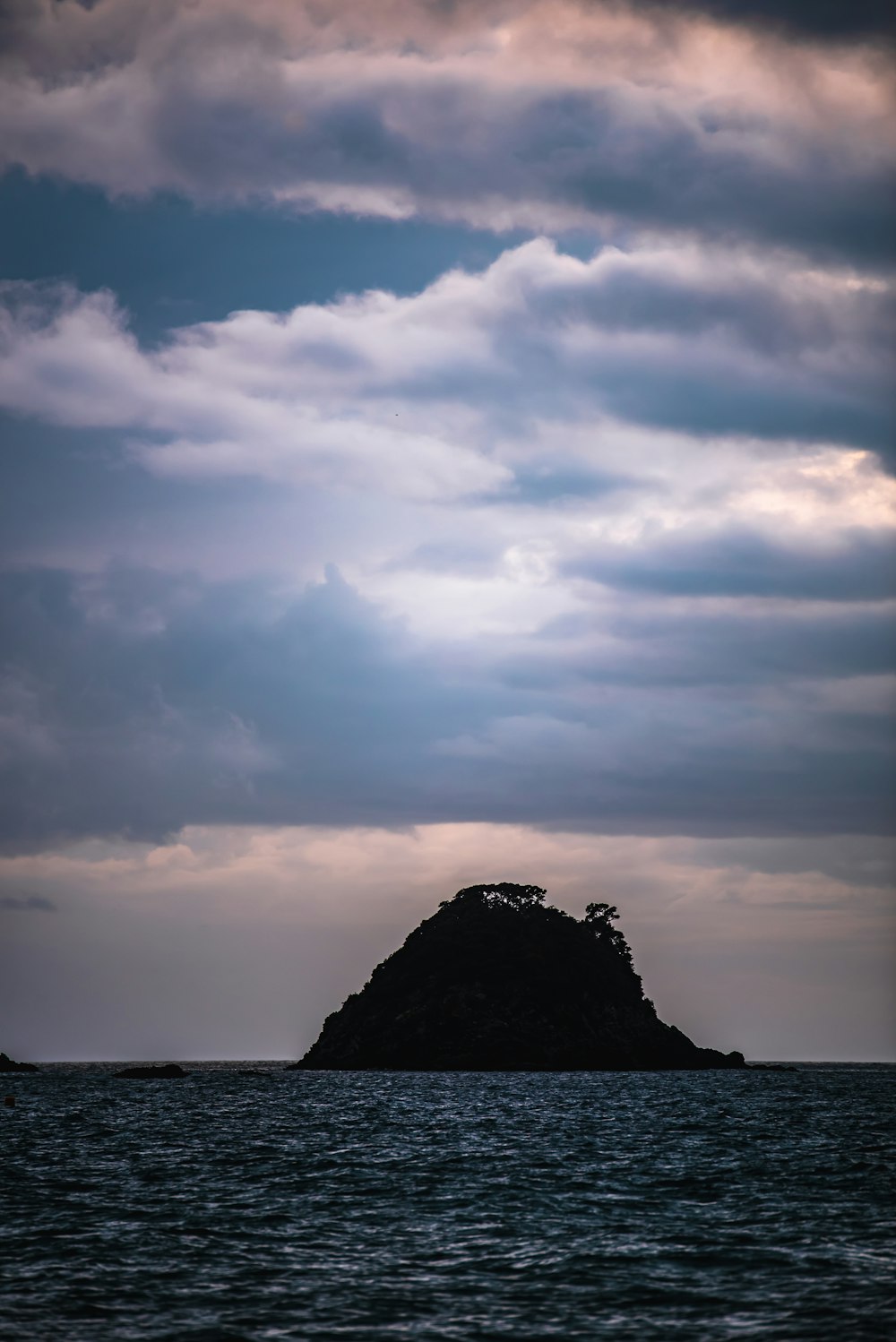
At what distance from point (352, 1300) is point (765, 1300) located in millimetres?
9241

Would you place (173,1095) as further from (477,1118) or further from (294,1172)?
(294,1172)

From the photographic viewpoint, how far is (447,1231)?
36812mm

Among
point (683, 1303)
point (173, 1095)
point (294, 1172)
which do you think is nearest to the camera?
point (683, 1303)

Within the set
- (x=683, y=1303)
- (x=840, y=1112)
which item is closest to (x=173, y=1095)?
(x=840, y=1112)

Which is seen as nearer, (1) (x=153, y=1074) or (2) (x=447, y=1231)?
(2) (x=447, y=1231)

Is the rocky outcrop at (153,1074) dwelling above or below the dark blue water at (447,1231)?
below

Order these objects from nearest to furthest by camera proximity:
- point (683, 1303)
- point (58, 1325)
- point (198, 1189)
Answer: point (58, 1325), point (683, 1303), point (198, 1189)

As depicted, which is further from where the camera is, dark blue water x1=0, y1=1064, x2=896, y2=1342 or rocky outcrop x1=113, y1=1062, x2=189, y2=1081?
rocky outcrop x1=113, y1=1062, x2=189, y2=1081

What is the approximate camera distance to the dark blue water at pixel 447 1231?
26.3 metres

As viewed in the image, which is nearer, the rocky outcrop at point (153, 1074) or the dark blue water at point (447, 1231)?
the dark blue water at point (447, 1231)

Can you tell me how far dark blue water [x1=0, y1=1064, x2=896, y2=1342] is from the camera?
86.2ft

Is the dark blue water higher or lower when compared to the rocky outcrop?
higher

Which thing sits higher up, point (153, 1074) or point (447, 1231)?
point (447, 1231)

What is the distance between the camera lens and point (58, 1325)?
2561 centimetres
